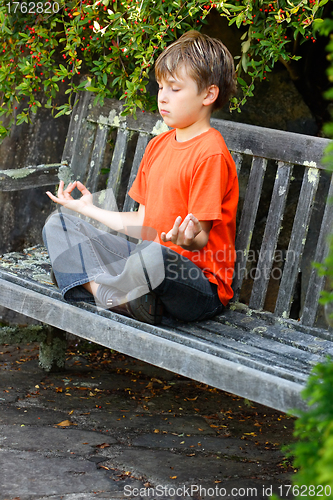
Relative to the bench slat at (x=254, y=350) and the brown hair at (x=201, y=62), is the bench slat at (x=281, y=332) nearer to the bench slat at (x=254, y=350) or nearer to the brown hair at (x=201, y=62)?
the bench slat at (x=254, y=350)

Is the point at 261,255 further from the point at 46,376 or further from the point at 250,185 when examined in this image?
the point at 46,376

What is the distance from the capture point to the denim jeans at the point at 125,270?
1744mm

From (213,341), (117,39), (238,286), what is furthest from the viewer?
(117,39)

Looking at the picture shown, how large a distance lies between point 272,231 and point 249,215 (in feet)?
0.39

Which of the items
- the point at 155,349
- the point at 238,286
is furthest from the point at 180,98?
the point at 155,349

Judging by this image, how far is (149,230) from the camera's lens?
215 cm

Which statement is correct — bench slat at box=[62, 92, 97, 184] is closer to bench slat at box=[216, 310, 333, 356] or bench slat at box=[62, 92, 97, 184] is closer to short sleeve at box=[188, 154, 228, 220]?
short sleeve at box=[188, 154, 228, 220]

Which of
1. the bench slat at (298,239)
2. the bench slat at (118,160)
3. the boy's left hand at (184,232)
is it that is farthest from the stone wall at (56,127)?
the boy's left hand at (184,232)

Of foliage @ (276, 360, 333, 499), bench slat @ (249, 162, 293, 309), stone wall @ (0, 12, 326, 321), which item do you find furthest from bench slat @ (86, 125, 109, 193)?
foliage @ (276, 360, 333, 499)

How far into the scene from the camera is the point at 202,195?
191cm

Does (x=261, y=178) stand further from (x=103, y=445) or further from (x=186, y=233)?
(x=103, y=445)

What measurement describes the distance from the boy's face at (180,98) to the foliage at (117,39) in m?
0.39

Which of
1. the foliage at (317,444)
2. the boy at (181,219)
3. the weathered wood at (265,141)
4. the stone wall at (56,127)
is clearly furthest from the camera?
the stone wall at (56,127)

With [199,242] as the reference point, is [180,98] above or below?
above
